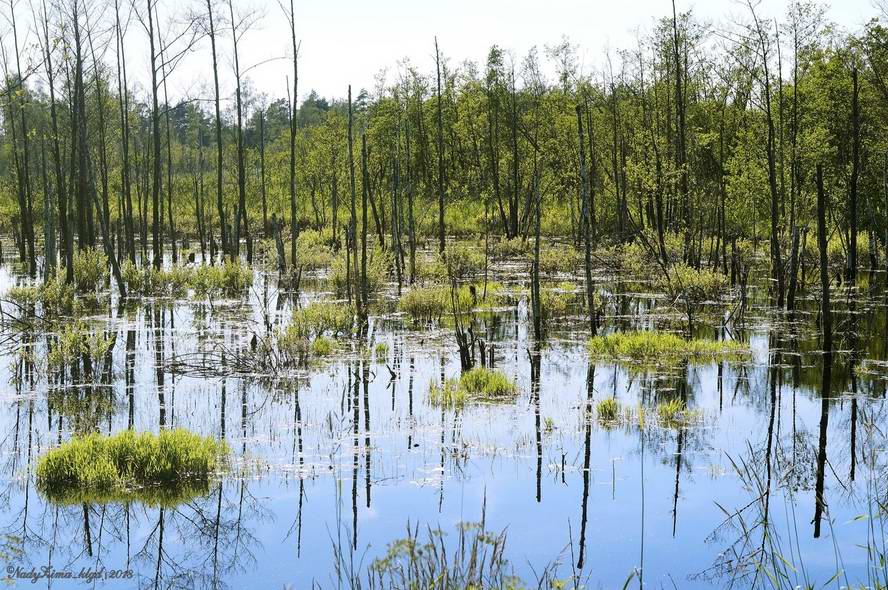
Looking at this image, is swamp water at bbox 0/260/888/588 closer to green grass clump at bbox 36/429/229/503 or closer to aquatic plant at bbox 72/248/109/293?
green grass clump at bbox 36/429/229/503

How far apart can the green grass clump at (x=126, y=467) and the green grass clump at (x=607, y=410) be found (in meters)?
4.38

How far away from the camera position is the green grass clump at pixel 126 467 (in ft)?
26.7

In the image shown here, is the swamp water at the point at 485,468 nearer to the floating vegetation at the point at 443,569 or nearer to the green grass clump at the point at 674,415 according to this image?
the green grass clump at the point at 674,415

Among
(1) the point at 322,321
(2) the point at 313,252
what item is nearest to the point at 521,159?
(2) the point at 313,252

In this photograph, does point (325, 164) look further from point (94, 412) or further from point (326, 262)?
point (94, 412)

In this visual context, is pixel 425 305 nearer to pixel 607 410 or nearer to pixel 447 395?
pixel 447 395

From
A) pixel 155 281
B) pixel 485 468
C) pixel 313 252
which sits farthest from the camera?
pixel 313 252

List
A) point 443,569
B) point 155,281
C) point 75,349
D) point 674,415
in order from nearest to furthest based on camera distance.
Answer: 1. point 443,569
2. point 674,415
3. point 75,349
4. point 155,281

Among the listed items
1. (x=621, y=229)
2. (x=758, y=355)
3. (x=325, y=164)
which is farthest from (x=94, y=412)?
(x=325, y=164)

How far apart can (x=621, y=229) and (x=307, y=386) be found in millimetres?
22929

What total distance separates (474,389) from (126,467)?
190 inches

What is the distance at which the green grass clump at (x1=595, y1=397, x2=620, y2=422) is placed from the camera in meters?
10.7

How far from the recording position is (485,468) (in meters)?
8.91

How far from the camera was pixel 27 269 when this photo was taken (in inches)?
1160
